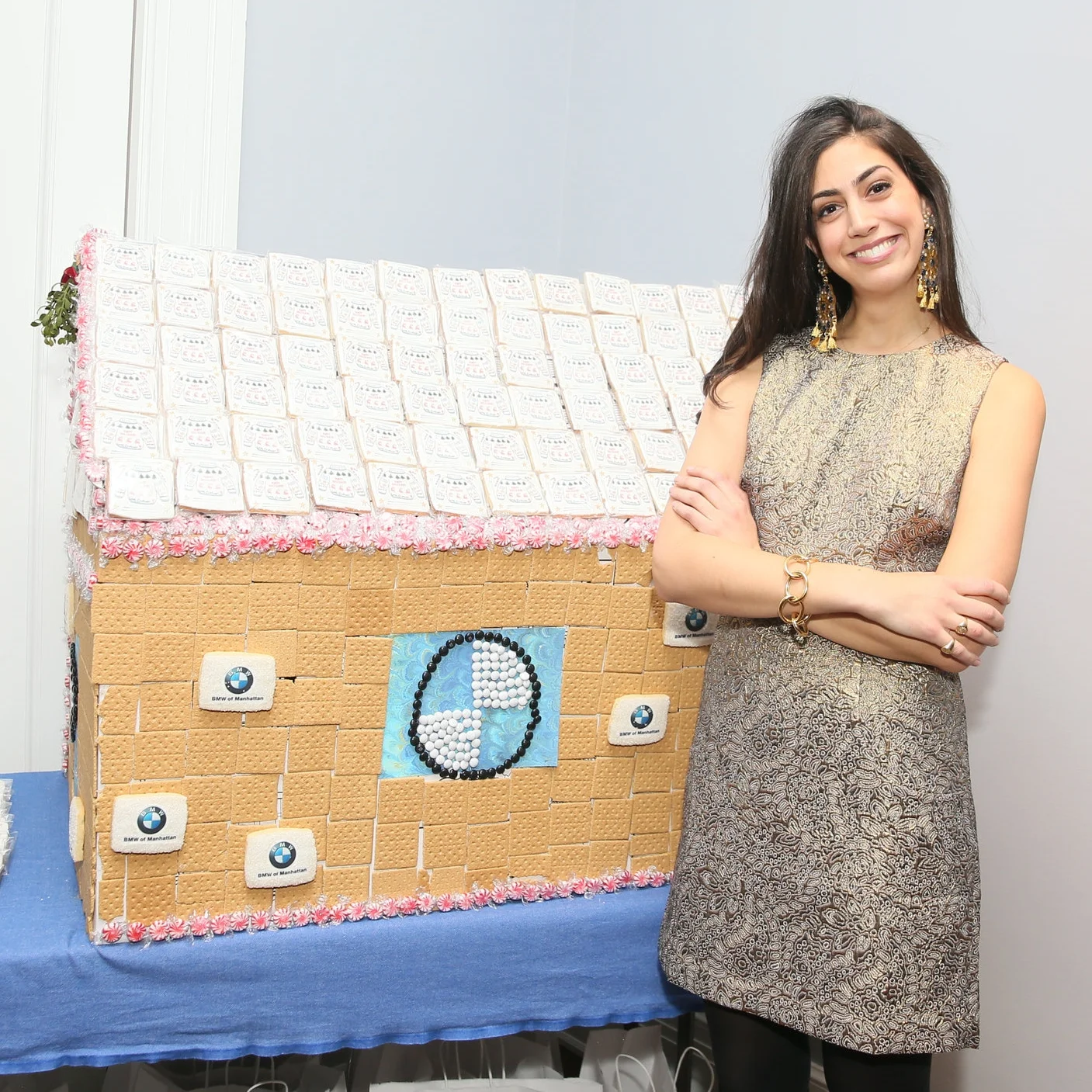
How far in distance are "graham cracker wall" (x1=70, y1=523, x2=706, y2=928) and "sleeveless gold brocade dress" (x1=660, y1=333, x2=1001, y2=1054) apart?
Answer: 0.84ft

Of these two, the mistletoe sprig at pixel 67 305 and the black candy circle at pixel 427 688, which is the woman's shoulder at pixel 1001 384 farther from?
the mistletoe sprig at pixel 67 305

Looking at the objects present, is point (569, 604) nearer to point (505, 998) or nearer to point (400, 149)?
point (505, 998)

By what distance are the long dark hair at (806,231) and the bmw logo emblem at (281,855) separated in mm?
763

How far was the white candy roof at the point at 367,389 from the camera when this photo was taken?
1.39m

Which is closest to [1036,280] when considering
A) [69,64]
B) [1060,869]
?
[1060,869]

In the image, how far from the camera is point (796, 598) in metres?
1.22

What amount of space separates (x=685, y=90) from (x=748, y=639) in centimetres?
186

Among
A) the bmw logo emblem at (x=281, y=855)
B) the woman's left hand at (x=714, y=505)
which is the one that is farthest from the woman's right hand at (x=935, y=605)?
the bmw logo emblem at (x=281, y=855)

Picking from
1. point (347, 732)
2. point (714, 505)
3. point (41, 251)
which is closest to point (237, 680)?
point (347, 732)

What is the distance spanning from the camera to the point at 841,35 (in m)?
2.30

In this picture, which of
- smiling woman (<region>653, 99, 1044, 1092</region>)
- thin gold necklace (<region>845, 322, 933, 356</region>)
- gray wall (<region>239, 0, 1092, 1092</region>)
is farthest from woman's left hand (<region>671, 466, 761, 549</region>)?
gray wall (<region>239, 0, 1092, 1092</region>)

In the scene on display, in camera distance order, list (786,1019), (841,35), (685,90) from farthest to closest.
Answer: (685,90)
(841,35)
(786,1019)

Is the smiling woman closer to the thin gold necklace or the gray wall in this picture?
the thin gold necklace

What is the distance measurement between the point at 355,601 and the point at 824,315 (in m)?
0.67
